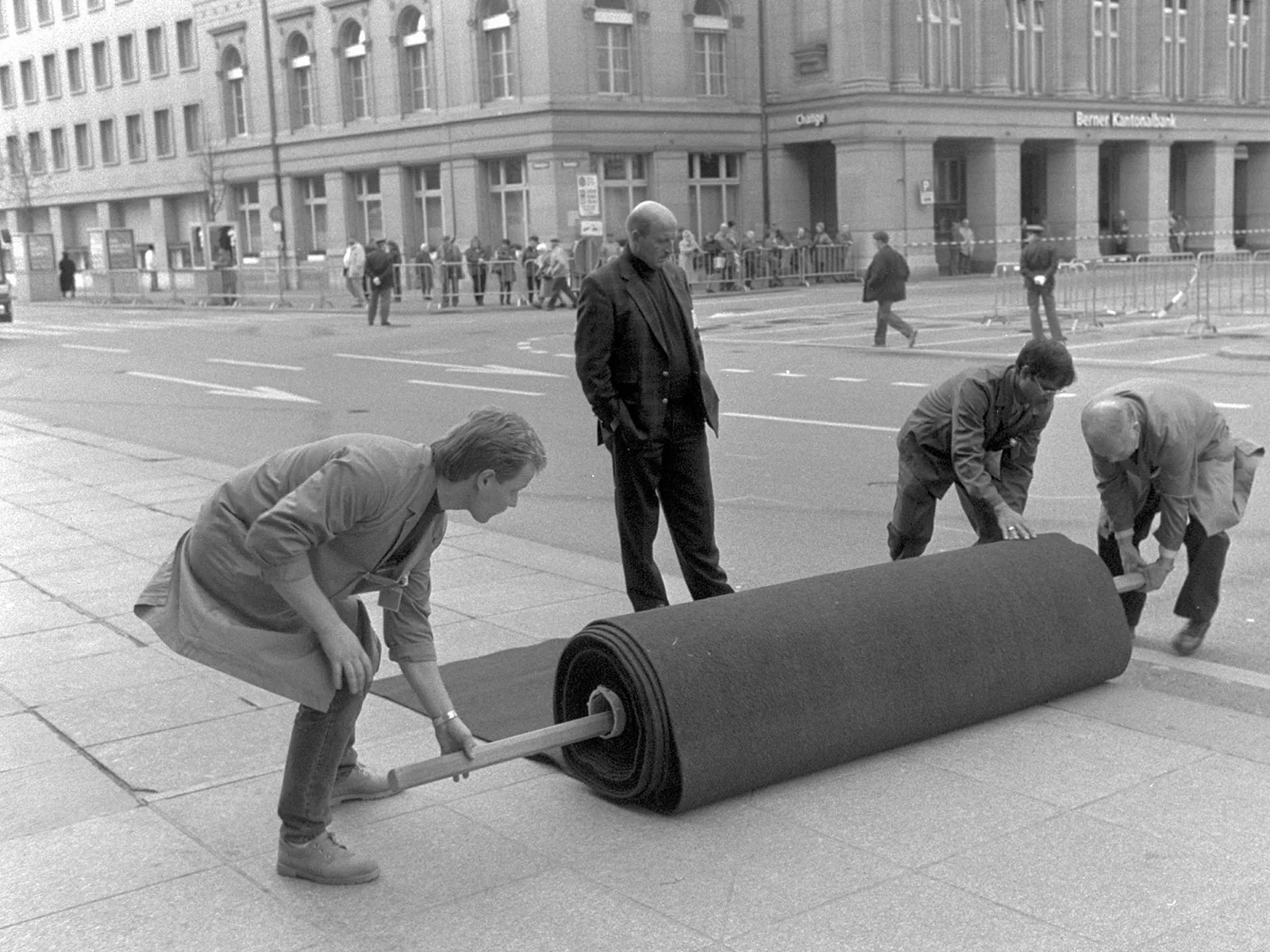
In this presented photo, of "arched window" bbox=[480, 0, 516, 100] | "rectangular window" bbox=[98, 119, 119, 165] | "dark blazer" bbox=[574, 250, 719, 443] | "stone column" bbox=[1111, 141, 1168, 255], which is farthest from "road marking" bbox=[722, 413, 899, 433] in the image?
"rectangular window" bbox=[98, 119, 119, 165]

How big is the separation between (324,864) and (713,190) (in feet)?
150

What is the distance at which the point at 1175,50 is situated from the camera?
5584cm

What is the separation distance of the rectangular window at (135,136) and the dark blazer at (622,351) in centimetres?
6383

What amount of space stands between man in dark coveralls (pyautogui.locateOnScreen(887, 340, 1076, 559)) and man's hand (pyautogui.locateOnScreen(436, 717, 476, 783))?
2.75 metres

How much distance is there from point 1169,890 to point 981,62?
48.9 metres

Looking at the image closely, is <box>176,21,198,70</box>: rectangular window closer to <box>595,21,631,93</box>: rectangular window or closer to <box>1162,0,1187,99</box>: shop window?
<box>595,21,631,93</box>: rectangular window

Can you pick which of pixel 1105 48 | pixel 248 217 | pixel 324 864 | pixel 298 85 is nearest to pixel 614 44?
pixel 298 85

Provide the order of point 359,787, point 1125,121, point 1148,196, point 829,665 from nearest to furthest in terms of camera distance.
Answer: point 359,787
point 829,665
point 1125,121
point 1148,196

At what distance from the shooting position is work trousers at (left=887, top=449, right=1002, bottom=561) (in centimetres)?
666

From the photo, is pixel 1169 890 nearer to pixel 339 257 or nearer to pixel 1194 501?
pixel 1194 501

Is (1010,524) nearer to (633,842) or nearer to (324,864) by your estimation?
(633,842)

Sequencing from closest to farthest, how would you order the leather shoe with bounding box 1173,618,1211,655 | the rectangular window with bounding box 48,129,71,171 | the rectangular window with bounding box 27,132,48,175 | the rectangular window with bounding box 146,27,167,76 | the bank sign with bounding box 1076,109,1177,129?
the leather shoe with bounding box 1173,618,1211,655
the bank sign with bounding box 1076,109,1177,129
the rectangular window with bounding box 146,27,167,76
the rectangular window with bounding box 48,129,71,171
the rectangular window with bounding box 27,132,48,175

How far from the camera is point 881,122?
46344 mm

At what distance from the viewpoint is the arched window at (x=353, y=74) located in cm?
5181
